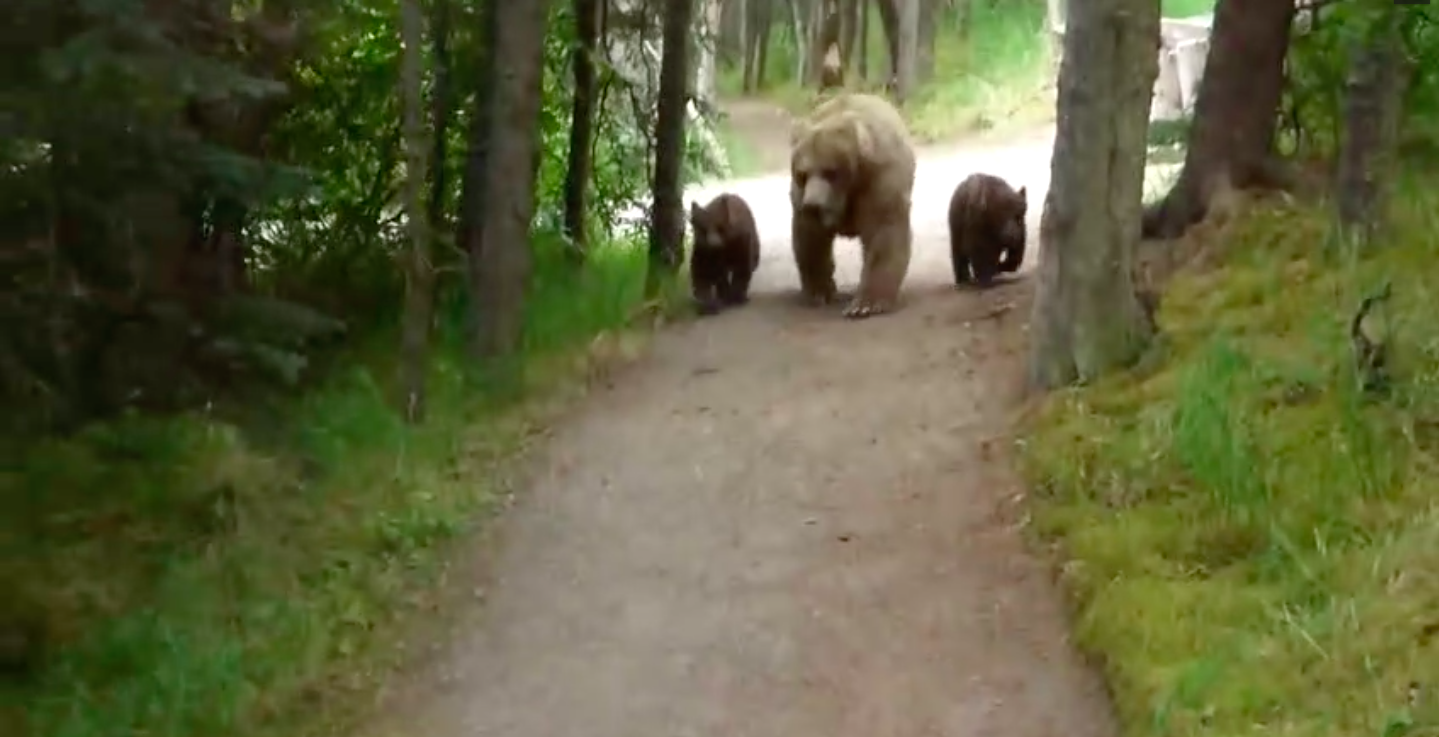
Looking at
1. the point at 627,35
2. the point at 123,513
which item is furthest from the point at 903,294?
the point at 123,513

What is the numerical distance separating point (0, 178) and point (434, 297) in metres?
4.96

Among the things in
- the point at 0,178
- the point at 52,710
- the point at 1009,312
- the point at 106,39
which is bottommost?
the point at 52,710

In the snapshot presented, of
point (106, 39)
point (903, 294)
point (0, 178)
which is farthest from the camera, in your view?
point (903, 294)

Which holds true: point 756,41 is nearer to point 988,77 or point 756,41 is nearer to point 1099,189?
point 988,77

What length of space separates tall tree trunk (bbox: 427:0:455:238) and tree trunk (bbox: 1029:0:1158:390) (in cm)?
401

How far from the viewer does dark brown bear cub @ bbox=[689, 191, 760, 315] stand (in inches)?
486

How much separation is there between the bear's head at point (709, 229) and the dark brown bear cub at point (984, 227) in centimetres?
149

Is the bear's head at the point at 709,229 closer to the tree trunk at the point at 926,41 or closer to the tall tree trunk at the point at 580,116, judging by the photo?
the tall tree trunk at the point at 580,116

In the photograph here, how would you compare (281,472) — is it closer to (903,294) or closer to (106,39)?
(106,39)

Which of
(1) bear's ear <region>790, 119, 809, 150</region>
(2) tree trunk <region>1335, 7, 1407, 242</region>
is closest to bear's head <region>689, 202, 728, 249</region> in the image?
(1) bear's ear <region>790, 119, 809, 150</region>

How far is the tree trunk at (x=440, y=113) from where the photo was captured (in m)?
11.4

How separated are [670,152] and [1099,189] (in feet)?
14.3

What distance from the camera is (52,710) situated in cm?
639

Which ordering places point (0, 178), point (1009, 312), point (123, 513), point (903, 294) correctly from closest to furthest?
point (0, 178) → point (123, 513) → point (1009, 312) → point (903, 294)
